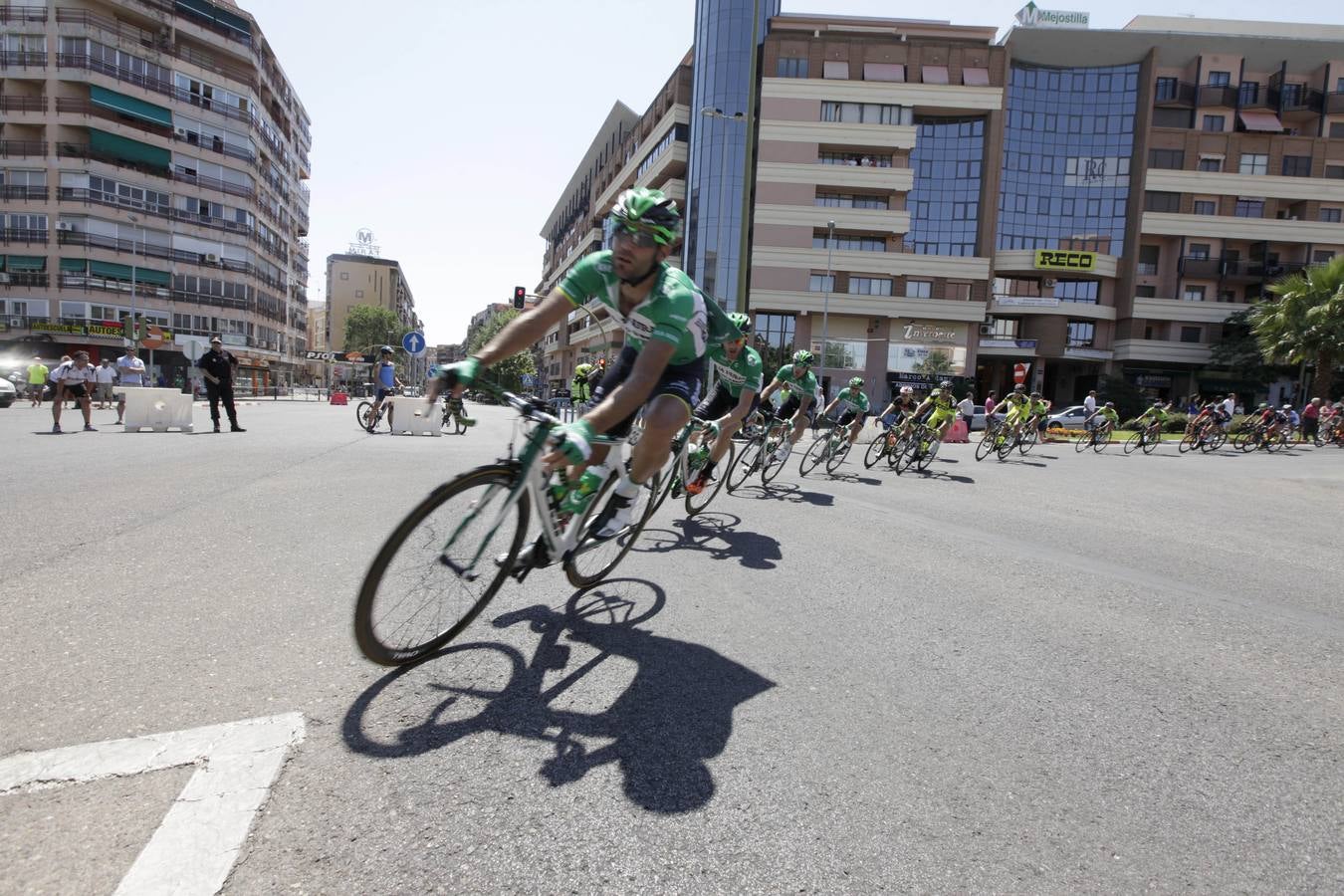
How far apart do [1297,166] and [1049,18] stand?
21298 millimetres

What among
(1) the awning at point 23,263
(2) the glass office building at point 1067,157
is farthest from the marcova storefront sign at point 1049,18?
(1) the awning at point 23,263

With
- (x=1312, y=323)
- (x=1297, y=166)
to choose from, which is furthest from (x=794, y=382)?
(x=1297, y=166)

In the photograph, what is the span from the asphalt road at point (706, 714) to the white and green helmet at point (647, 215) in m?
Result: 1.95

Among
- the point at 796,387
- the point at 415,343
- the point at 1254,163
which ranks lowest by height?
the point at 796,387

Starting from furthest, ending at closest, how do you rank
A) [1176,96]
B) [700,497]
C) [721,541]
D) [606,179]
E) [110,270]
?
[606,179] → [1176,96] → [110,270] → [700,497] → [721,541]

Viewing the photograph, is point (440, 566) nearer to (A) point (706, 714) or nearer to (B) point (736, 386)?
(A) point (706, 714)

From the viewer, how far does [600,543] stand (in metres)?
3.72

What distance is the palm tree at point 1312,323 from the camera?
97.2ft

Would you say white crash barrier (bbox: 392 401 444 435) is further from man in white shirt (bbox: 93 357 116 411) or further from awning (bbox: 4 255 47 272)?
awning (bbox: 4 255 47 272)

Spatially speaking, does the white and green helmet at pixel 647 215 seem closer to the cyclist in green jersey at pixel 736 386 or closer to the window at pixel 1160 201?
the cyclist in green jersey at pixel 736 386

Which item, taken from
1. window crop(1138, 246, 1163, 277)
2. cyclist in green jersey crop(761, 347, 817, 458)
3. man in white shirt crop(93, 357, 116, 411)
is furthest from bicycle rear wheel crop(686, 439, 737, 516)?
window crop(1138, 246, 1163, 277)

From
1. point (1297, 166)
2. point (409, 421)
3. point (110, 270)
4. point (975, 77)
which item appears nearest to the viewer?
point (409, 421)

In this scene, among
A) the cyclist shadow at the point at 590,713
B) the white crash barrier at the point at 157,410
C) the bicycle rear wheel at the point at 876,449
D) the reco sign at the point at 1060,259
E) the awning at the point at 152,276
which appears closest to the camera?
the cyclist shadow at the point at 590,713

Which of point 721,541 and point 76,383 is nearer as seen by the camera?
point 721,541
